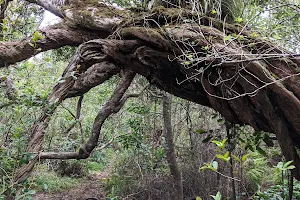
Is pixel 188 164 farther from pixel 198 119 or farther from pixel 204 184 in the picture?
pixel 198 119

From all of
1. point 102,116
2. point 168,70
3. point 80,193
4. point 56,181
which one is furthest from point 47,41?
point 56,181

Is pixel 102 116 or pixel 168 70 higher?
pixel 168 70

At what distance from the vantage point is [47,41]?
3260 millimetres

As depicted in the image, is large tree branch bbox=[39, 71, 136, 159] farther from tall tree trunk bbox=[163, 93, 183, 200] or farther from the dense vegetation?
tall tree trunk bbox=[163, 93, 183, 200]

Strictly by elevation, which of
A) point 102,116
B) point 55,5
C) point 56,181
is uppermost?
point 55,5

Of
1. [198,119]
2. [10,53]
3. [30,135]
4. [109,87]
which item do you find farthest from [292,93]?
[109,87]

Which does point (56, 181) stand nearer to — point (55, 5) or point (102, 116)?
point (102, 116)

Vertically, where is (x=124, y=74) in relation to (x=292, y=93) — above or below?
above

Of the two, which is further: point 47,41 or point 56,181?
point 56,181

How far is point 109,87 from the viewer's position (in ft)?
21.2

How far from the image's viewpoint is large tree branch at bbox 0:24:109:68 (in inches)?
126

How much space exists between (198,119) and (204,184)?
1.18m

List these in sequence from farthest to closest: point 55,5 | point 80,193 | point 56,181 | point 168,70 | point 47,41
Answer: point 56,181 < point 80,193 < point 55,5 < point 47,41 < point 168,70

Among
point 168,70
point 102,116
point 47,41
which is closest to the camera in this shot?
point 168,70
